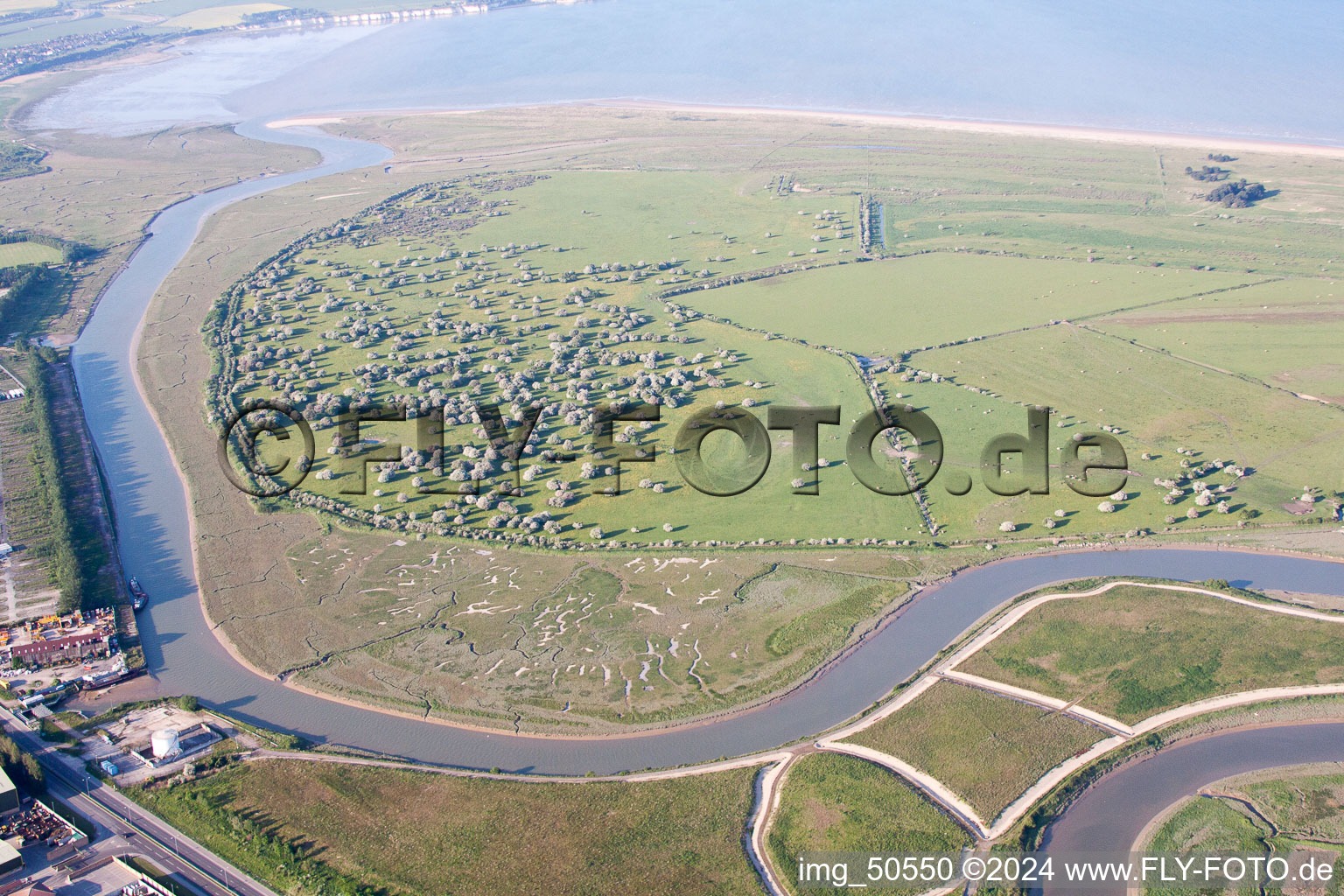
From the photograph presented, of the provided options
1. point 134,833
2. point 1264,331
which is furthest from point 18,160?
point 1264,331

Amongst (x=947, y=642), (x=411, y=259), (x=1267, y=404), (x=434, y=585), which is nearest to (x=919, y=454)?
(x=947, y=642)

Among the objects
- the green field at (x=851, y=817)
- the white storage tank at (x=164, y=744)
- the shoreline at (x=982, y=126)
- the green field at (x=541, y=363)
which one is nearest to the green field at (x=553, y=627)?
the green field at (x=541, y=363)

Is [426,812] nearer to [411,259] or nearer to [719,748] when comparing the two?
[719,748]

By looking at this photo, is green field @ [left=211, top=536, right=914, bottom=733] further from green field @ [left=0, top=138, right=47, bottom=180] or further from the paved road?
green field @ [left=0, top=138, right=47, bottom=180]

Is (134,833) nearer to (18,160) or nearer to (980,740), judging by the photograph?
(980,740)

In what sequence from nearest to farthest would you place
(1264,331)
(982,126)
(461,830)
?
(461,830), (1264,331), (982,126)
